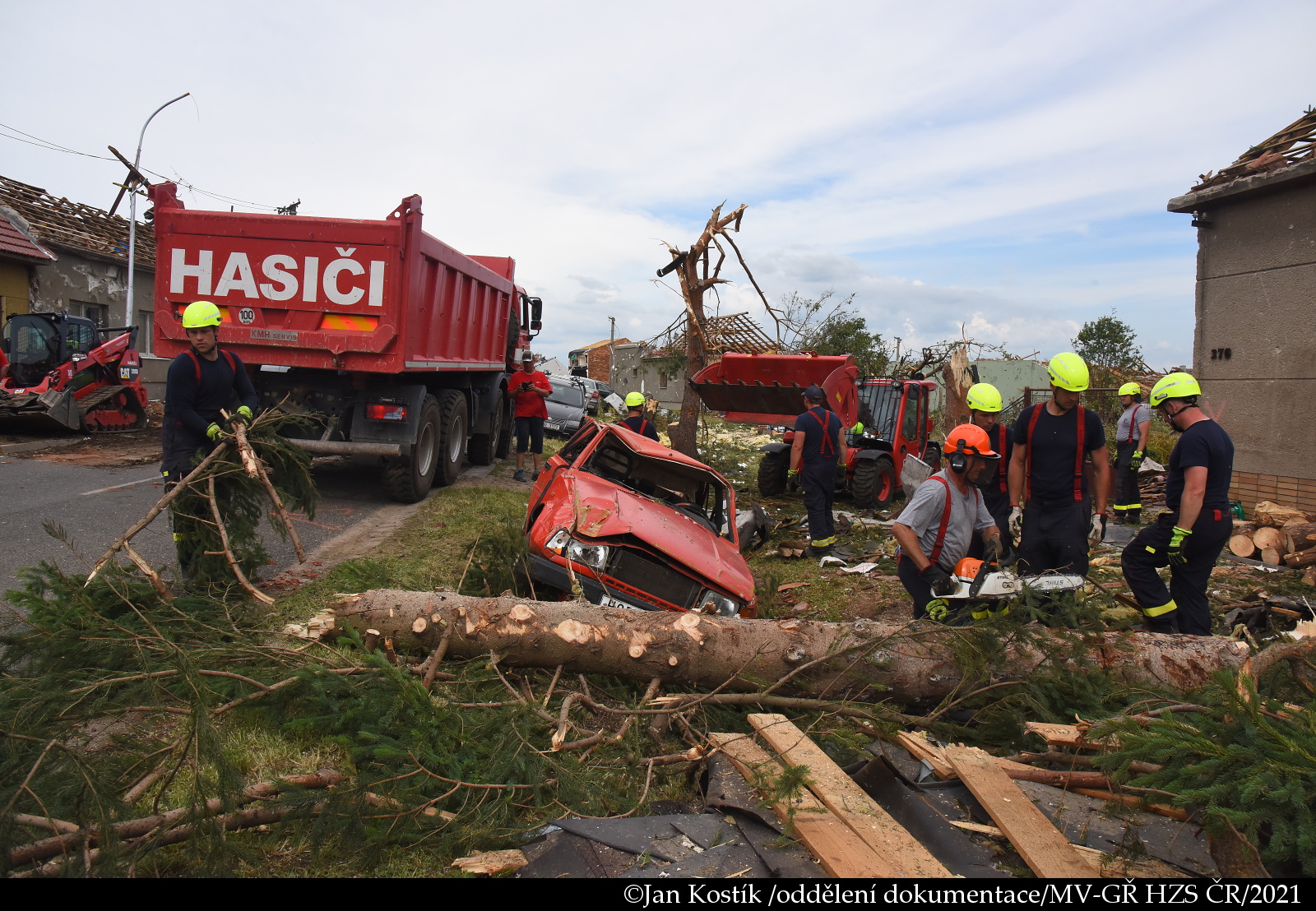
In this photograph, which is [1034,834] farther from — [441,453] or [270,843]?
[441,453]

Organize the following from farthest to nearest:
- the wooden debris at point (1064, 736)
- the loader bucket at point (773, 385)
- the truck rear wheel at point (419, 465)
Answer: the loader bucket at point (773, 385), the truck rear wheel at point (419, 465), the wooden debris at point (1064, 736)

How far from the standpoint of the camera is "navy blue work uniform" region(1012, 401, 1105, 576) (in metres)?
4.76

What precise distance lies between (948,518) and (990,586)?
0.55m

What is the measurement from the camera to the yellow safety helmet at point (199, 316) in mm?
4711

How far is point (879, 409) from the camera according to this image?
11.4 m

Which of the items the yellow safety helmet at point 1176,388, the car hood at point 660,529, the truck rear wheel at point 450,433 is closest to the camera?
the yellow safety helmet at point 1176,388

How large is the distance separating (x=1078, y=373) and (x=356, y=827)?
4.47 metres

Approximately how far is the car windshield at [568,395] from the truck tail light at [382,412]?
37.1 ft

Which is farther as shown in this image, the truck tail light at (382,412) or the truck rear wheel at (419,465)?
the truck rear wheel at (419,465)

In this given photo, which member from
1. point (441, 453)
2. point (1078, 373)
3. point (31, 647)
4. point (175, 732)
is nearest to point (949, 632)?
point (1078, 373)

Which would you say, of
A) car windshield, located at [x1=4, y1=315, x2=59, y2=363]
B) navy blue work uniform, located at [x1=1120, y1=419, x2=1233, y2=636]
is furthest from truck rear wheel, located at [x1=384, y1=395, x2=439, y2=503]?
car windshield, located at [x1=4, y1=315, x2=59, y2=363]

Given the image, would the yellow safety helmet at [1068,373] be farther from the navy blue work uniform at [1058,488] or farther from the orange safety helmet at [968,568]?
the orange safety helmet at [968,568]

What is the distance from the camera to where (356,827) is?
8.12 ft

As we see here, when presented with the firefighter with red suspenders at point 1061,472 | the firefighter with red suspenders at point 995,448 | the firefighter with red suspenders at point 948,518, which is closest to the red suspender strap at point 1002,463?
the firefighter with red suspenders at point 995,448
